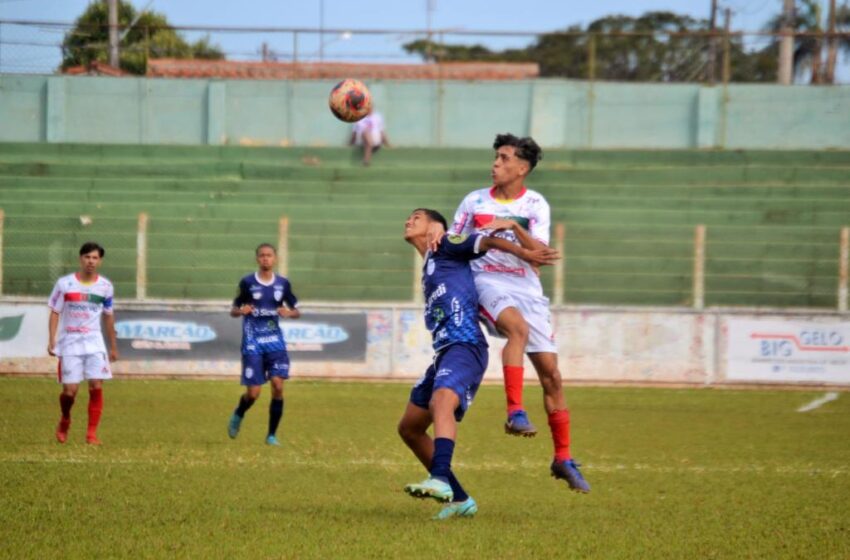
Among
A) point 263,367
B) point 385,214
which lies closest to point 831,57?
point 385,214

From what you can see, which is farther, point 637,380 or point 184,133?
point 184,133

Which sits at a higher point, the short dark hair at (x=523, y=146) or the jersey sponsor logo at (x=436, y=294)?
the short dark hair at (x=523, y=146)

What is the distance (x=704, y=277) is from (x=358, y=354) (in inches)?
223

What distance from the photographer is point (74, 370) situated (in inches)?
508

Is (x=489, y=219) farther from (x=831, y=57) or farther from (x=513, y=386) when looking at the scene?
(x=831, y=57)

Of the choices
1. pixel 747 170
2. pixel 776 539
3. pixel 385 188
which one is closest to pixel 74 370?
pixel 776 539

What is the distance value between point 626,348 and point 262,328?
7972 millimetres

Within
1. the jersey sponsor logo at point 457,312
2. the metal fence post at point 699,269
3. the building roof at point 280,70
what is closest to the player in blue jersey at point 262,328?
the jersey sponsor logo at point 457,312

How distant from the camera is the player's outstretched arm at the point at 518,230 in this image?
846 centimetres

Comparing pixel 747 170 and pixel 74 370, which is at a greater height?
pixel 747 170

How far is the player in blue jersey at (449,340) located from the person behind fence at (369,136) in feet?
76.4

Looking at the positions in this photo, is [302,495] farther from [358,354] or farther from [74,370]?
[358,354]

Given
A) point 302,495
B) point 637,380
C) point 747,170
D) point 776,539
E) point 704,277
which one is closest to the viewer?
point 776,539

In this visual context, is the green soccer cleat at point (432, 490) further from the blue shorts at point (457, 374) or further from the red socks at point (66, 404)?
the red socks at point (66, 404)
